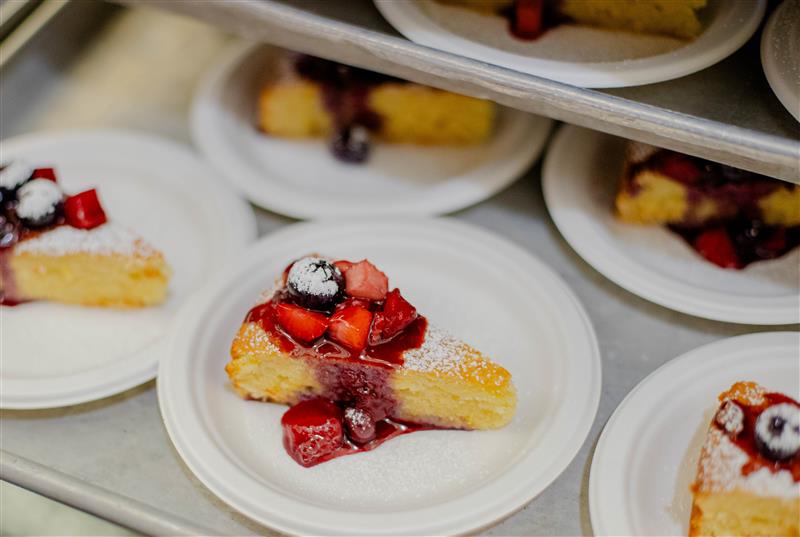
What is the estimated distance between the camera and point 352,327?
4.42 feet

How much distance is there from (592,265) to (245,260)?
699mm

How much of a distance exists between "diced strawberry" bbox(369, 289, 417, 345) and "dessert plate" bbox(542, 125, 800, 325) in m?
0.44

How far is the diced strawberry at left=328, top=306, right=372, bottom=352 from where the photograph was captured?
4.42ft

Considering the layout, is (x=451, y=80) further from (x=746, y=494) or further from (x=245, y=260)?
(x=746, y=494)

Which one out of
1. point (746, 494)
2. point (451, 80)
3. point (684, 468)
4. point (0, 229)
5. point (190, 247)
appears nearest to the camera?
point (746, 494)

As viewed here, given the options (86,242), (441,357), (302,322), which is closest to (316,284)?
(302,322)

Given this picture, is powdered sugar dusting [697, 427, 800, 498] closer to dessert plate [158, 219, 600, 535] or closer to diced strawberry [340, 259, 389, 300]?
dessert plate [158, 219, 600, 535]

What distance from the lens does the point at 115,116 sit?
6.73 ft

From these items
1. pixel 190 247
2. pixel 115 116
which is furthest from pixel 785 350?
pixel 115 116

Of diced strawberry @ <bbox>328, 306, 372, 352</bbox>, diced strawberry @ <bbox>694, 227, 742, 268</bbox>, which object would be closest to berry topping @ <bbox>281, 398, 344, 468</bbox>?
diced strawberry @ <bbox>328, 306, 372, 352</bbox>

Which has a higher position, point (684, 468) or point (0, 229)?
point (0, 229)

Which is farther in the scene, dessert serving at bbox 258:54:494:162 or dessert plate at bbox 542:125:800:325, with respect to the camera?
dessert serving at bbox 258:54:494:162

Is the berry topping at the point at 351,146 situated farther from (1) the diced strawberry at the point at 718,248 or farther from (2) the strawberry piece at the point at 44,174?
(1) the diced strawberry at the point at 718,248

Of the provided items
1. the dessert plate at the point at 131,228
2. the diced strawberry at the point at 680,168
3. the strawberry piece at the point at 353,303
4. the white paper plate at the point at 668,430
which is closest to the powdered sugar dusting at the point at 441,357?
the strawberry piece at the point at 353,303
